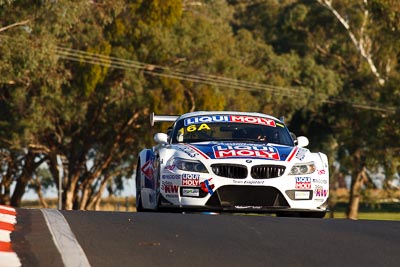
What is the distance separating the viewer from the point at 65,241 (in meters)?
8.26

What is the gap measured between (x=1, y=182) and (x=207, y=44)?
40.5 ft

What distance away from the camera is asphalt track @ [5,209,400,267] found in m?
7.62

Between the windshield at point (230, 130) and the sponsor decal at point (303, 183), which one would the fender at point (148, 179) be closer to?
the windshield at point (230, 130)

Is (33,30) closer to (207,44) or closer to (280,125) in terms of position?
(207,44)

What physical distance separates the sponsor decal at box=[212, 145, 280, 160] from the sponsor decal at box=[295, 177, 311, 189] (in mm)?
350

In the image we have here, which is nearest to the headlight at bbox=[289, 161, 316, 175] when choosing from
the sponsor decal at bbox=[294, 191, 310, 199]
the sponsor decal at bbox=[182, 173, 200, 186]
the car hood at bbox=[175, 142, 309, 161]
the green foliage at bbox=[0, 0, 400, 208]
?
the car hood at bbox=[175, 142, 309, 161]

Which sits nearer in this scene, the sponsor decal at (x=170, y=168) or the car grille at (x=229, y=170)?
the car grille at (x=229, y=170)

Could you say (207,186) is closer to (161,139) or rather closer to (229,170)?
(229,170)

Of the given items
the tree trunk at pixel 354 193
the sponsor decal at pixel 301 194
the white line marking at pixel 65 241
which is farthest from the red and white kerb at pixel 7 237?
the tree trunk at pixel 354 193

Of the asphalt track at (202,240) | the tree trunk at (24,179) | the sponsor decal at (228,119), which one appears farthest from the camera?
the tree trunk at (24,179)

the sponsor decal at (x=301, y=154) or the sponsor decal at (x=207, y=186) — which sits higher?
the sponsor decal at (x=301, y=154)

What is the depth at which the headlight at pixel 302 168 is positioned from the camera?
41.9 ft

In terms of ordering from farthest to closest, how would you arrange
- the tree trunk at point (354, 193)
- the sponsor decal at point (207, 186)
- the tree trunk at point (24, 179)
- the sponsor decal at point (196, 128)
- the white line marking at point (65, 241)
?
the tree trunk at point (354, 193) < the tree trunk at point (24, 179) < the sponsor decal at point (196, 128) < the sponsor decal at point (207, 186) < the white line marking at point (65, 241)

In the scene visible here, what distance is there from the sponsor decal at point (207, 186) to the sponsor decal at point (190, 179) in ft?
0.22
